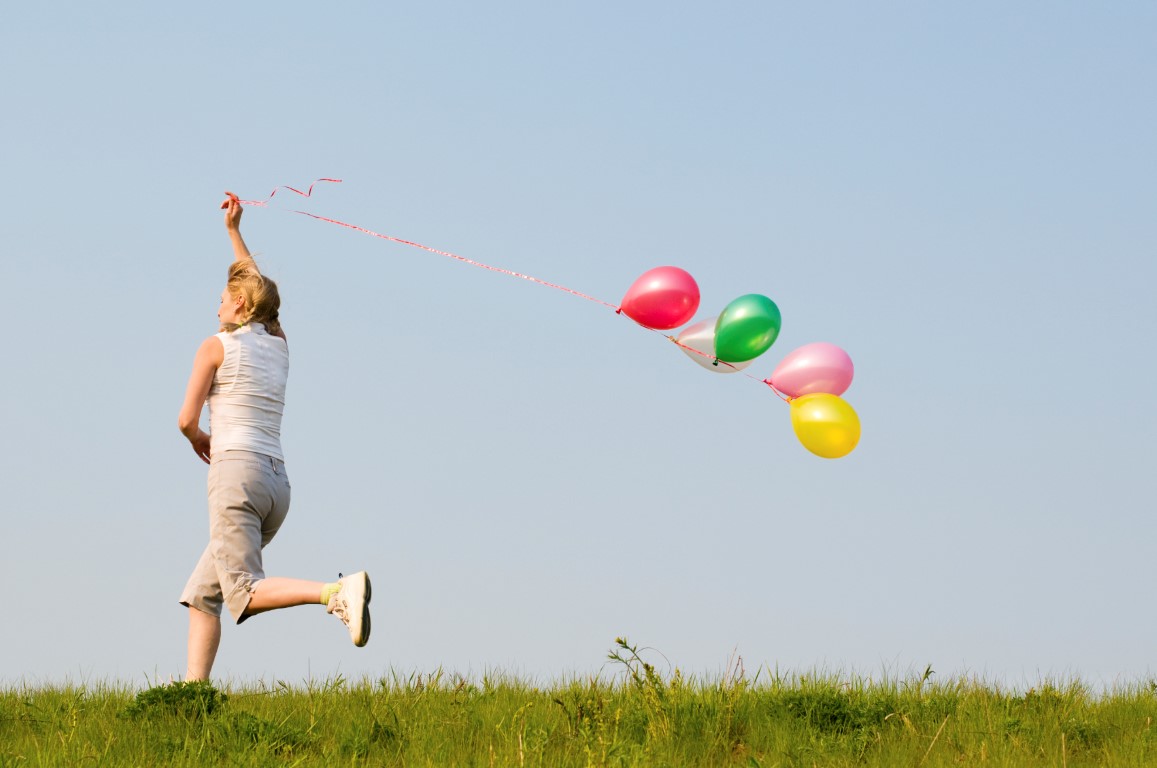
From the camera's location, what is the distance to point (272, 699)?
22.2ft

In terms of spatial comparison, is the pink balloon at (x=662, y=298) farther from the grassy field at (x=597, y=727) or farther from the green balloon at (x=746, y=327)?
the grassy field at (x=597, y=727)

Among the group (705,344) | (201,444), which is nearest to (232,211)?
(201,444)

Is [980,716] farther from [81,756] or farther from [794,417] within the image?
[81,756]

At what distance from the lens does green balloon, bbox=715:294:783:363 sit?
→ 24.6 ft

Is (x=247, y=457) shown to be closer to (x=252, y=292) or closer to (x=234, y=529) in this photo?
(x=234, y=529)

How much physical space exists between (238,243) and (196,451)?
1346 millimetres

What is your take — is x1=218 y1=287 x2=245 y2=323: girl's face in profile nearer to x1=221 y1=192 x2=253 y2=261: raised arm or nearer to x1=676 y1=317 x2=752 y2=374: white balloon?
x1=221 y1=192 x2=253 y2=261: raised arm

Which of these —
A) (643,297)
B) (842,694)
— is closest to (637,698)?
(842,694)

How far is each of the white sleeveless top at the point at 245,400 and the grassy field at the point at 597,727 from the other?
51.6 inches

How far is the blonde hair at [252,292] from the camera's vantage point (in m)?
6.86

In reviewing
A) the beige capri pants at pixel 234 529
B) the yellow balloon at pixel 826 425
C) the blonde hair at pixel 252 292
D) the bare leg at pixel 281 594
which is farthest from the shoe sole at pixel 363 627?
the yellow balloon at pixel 826 425

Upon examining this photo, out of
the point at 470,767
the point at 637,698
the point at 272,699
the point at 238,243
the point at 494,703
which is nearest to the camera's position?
the point at 470,767

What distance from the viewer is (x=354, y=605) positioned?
5.90 m

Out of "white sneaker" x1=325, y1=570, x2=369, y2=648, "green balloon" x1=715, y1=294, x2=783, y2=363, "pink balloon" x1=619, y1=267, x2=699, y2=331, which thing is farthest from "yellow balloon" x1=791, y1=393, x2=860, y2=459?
"white sneaker" x1=325, y1=570, x2=369, y2=648
